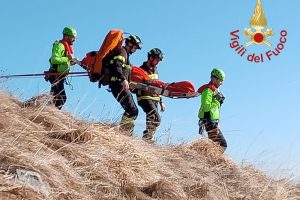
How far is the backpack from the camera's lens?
28.9 feet

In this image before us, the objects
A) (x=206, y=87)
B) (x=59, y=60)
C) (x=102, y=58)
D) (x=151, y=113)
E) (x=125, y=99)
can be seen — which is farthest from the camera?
(x=206, y=87)

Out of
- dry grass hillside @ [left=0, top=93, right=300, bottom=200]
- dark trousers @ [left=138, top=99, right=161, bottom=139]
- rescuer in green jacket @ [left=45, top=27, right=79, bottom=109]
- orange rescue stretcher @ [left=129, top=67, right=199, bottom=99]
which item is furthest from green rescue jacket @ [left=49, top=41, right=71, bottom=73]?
dry grass hillside @ [left=0, top=93, right=300, bottom=200]

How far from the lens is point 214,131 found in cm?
1017

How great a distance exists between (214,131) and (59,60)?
10.3 feet

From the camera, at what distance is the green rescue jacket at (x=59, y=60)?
9961mm

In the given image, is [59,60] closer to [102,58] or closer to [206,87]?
[102,58]

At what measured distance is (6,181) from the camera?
4.25 m

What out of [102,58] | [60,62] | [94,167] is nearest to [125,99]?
[102,58]

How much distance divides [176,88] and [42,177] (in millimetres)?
5883

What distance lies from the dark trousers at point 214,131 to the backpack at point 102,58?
2.20m

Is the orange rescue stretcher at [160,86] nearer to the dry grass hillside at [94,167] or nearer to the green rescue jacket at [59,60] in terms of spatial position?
the green rescue jacket at [59,60]

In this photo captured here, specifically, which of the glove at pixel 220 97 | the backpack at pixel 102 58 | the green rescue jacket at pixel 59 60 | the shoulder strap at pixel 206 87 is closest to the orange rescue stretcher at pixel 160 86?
the shoulder strap at pixel 206 87

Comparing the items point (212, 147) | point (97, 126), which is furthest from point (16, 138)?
point (212, 147)

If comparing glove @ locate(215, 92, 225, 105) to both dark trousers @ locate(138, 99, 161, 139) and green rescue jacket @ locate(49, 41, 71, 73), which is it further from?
green rescue jacket @ locate(49, 41, 71, 73)
